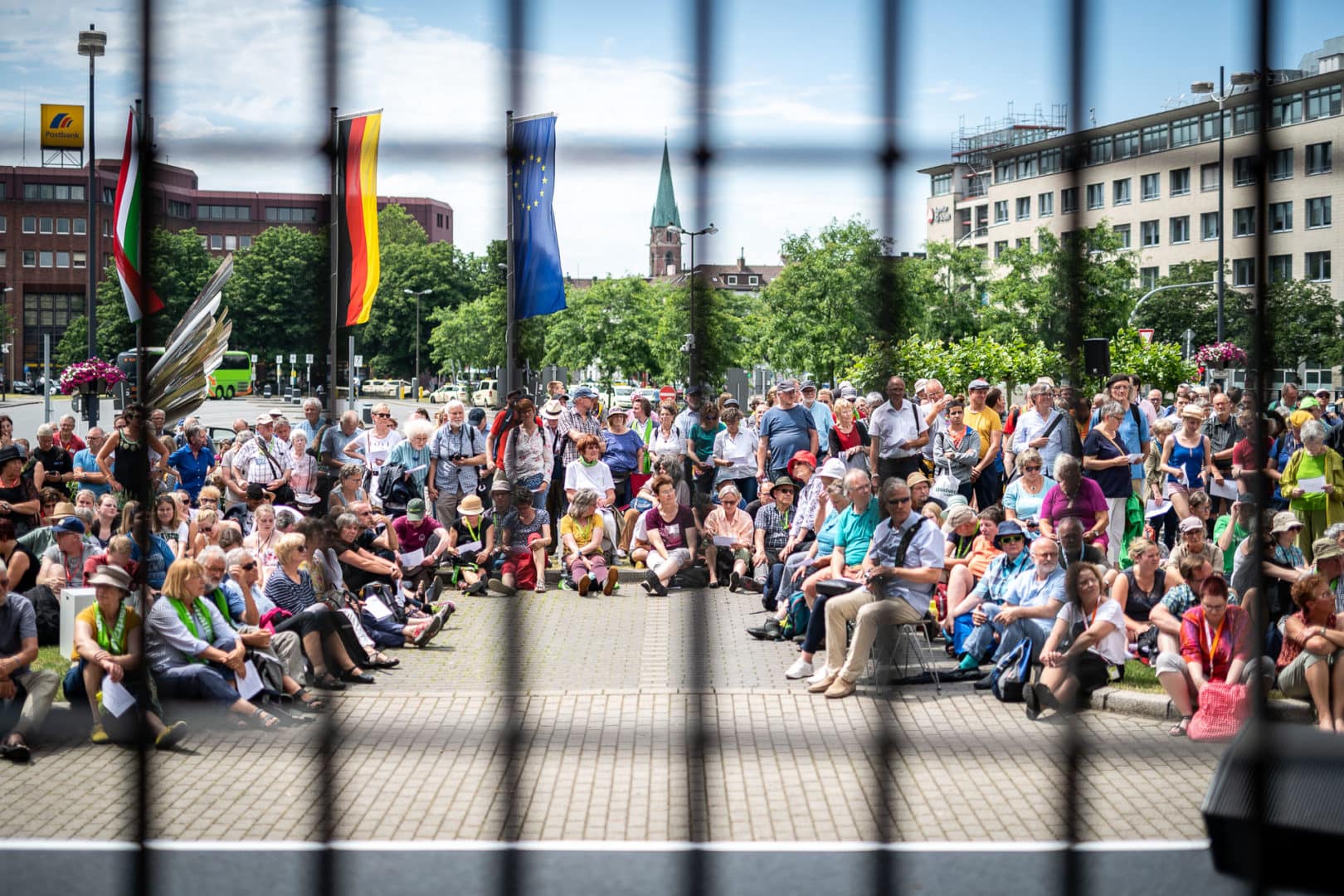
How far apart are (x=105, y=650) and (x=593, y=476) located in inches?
213

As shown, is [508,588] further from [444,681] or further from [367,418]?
[367,418]

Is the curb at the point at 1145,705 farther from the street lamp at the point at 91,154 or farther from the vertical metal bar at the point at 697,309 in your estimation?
the street lamp at the point at 91,154

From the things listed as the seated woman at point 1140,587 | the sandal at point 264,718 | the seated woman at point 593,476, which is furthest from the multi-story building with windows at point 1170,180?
the seated woman at point 593,476

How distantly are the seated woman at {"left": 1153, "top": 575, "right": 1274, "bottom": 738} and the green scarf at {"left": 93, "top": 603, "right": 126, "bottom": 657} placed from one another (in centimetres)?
439

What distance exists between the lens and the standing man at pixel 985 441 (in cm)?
914

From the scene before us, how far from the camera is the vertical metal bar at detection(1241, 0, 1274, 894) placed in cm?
229

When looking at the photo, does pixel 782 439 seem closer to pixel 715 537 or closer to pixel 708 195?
pixel 715 537

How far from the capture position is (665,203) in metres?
2.35

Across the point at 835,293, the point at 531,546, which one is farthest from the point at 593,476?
the point at 835,293

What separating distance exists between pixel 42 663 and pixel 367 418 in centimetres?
345

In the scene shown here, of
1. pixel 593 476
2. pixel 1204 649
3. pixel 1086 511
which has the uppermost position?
pixel 593 476

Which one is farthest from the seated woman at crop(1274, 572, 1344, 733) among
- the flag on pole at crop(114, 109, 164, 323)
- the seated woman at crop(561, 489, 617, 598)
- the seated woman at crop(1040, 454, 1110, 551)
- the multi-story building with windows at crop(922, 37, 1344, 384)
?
the seated woman at crop(561, 489, 617, 598)

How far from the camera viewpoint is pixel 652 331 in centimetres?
296

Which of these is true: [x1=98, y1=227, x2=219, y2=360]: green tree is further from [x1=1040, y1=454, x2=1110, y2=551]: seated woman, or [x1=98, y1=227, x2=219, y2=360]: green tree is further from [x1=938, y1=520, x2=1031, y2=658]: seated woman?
[x1=938, y1=520, x2=1031, y2=658]: seated woman
